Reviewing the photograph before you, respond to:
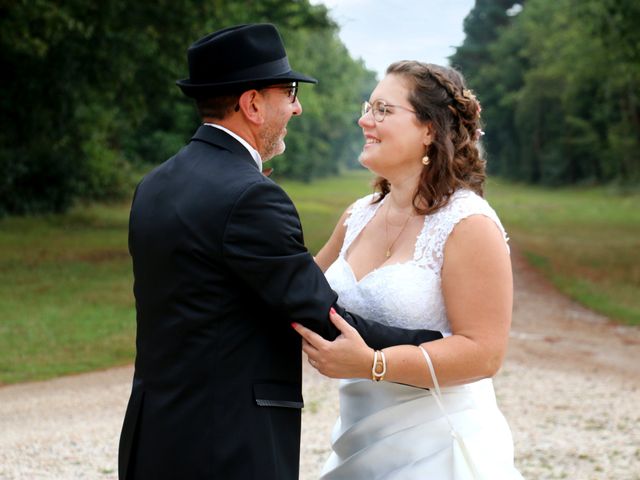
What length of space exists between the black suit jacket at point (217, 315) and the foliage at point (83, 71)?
43.3 feet

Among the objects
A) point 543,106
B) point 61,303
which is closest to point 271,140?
point 61,303

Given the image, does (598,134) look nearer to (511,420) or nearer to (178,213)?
(511,420)

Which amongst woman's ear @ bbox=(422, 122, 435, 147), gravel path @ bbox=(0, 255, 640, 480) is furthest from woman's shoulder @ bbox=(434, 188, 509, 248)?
gravel path @ bbox=(0, 255, 640, 480)

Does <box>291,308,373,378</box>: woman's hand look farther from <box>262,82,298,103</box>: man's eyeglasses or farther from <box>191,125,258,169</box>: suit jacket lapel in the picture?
<box>262,82,298,103</box>: man's eyeglasses

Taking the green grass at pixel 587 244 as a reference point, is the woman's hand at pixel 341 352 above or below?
above

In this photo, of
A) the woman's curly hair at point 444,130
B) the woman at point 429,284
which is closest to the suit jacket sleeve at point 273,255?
the woman at point 429,284

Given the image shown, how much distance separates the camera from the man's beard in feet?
9.54

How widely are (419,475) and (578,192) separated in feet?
198

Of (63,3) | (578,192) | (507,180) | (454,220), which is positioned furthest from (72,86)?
(507,180)

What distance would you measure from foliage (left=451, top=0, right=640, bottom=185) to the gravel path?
111 feet

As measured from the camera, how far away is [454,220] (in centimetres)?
318

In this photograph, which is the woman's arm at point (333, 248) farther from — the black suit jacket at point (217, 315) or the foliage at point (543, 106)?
the foliage at point (543, 106)

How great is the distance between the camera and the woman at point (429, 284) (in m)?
3.00

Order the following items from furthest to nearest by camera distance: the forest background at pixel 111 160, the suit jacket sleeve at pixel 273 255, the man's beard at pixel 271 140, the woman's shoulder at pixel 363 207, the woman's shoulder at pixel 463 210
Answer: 1. the forest background at pixel 111 160
2. the woman's shoulder at pixel 363 207
3. the woman's shoulder at pixel 463 210
4. the man's beard at pixel 271 140
5. the suit jacket sleeve at pixel 273 255
